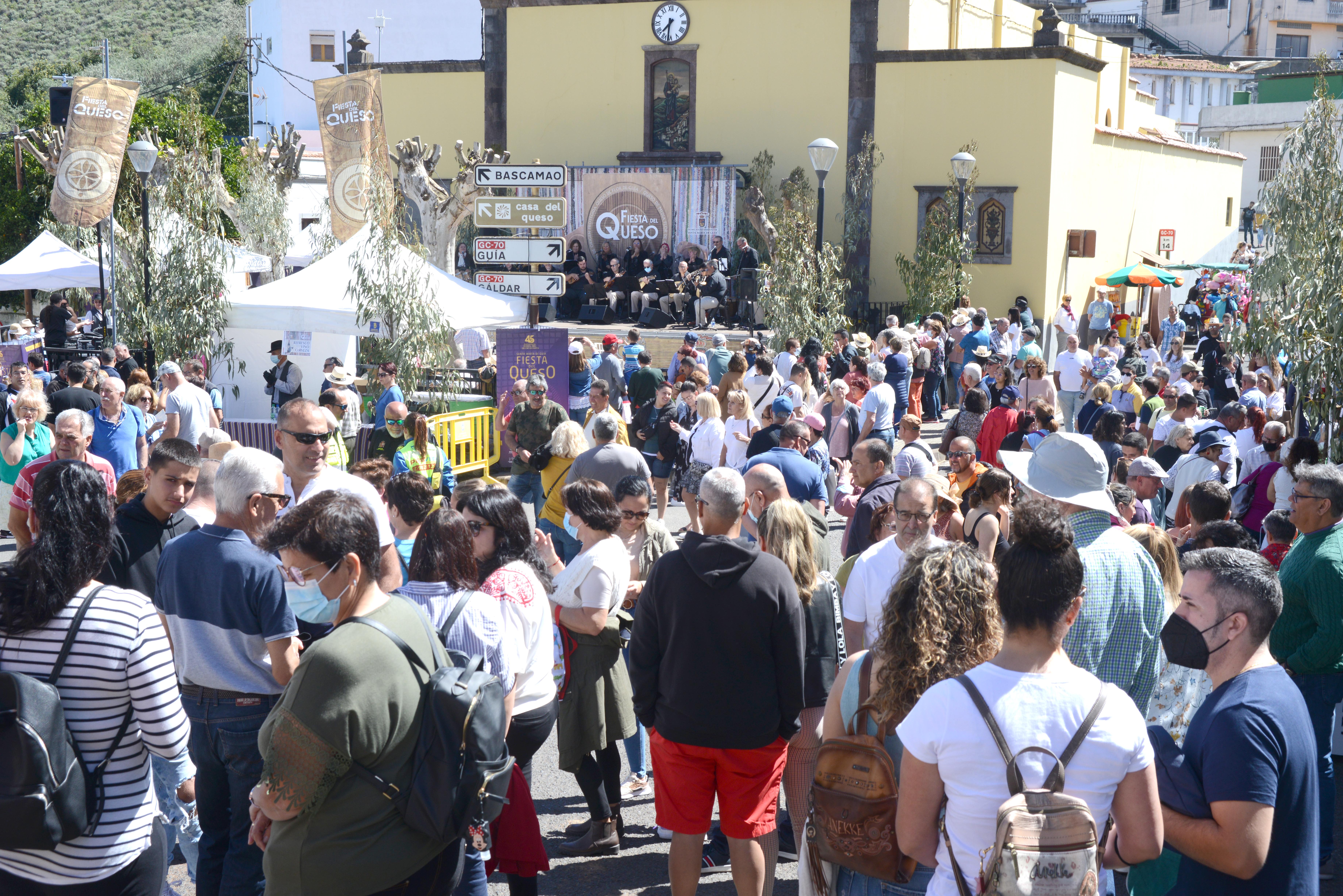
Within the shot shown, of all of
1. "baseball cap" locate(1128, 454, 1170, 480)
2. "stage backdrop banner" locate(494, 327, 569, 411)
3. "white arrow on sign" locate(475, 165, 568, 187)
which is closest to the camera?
"baseball cap" locate(1128, 454, 1170, 480)

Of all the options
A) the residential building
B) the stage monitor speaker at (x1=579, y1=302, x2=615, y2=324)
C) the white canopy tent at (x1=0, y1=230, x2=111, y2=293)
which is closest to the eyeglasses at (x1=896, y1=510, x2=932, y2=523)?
the white canopy tent at (x1=0, y1=230, x2=111, y2=293)

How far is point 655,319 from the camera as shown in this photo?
1001 inches

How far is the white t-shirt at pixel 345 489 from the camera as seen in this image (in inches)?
193

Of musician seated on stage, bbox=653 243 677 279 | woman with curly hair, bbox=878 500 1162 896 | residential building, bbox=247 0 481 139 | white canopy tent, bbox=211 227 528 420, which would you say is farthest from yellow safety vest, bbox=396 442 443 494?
residential building, bbox=247 0 481 139

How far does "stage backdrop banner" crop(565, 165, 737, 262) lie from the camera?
27.5 metres

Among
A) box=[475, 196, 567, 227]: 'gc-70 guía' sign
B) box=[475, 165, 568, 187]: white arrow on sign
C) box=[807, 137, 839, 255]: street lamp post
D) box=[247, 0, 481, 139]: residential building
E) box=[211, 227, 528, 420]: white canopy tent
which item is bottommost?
box=[211, 227, 528, 420]: white canopy tent

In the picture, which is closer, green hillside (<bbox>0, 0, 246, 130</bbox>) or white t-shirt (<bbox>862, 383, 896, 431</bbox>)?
white t-shirt (<bbox>862, 383, 896, 431</bbox>)

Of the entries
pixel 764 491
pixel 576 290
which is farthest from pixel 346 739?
pixel 576 290

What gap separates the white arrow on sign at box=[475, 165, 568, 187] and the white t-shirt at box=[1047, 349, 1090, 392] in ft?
24.2

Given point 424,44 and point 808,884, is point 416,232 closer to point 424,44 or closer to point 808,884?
point 808,884

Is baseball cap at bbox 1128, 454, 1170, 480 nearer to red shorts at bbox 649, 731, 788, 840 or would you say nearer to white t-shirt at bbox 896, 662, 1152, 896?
red shorts at bbox 649, 731, 788, 840

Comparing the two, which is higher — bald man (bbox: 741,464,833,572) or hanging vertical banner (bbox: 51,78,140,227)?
hanging vertical banner (bbox: 51,78,140,227)

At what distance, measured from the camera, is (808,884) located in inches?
131

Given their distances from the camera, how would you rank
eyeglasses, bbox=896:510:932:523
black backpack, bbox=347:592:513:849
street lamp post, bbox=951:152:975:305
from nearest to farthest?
black backpack, bbox=347:592:513:849, eyeglasses, bbox=896:510:932:523, street lamp post, bbox=951:152:975:305
